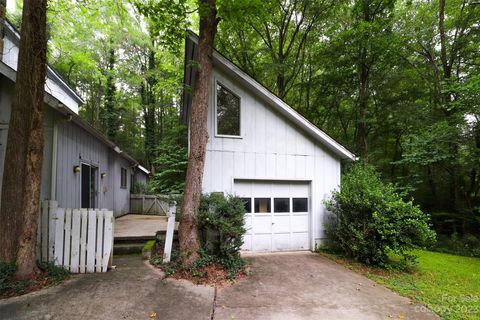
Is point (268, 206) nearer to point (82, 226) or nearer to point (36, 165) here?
point (82, 226)

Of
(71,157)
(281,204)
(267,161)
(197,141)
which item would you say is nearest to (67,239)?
(71,157)

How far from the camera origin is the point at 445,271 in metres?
6.55

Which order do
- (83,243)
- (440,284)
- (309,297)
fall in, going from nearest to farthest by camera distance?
(309,297), (83,243), (440,284)

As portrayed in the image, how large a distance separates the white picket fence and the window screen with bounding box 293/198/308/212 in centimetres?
520

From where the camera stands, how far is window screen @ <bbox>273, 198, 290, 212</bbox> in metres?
7.58

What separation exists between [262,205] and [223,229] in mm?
2525

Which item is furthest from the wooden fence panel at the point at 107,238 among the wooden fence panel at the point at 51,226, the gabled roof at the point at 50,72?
the gabled roof at the point at 50,72

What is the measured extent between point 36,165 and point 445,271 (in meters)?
9.86

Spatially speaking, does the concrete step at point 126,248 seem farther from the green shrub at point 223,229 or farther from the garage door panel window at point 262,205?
the garage door panel window at point 262,205

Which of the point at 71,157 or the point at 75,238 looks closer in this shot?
the point at 75,238

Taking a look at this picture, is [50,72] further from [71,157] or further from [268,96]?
[268,96]

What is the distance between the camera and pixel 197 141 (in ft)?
18.6

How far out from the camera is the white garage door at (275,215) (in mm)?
7316

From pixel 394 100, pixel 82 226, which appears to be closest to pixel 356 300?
pixel 82 226
